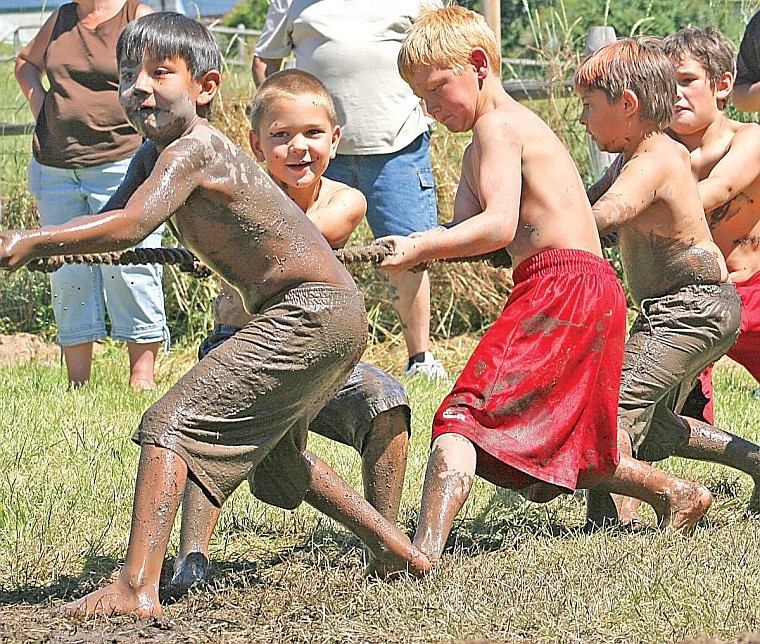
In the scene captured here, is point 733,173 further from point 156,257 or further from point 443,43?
point 156,257

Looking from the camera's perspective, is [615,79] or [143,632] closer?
[143,632]

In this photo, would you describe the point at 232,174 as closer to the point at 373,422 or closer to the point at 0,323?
the point at 373,422

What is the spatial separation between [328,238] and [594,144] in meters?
4.68

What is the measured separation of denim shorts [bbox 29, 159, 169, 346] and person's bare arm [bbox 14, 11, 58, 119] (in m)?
0.33

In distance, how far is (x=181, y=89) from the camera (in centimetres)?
299

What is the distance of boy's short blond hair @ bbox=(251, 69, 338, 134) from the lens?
359cm

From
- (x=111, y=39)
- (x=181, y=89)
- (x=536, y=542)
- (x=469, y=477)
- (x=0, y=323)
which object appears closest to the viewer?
(x=181, y=89)

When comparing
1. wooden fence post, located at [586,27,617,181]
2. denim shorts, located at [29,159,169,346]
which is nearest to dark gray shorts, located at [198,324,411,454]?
denim shorts, located at [29,159,169,346]

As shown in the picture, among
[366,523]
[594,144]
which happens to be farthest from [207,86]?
[594,144]

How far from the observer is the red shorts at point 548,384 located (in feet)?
11.0

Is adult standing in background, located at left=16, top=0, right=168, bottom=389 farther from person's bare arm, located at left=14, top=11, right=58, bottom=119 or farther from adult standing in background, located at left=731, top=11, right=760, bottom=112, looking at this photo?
adult standing in background, located at left=731, top=11, right=760, bottom=112

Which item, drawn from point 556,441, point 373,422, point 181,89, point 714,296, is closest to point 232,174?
point 181,89

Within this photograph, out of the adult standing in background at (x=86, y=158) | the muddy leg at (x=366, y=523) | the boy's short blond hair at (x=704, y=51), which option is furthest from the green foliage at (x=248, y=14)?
the muddy leg at (x=366, y=523)

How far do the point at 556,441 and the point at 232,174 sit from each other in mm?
1205
